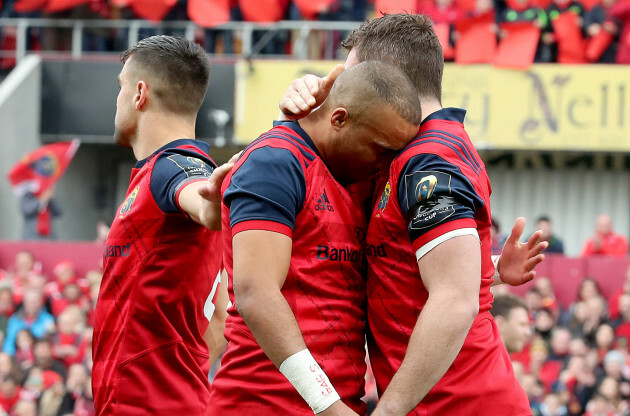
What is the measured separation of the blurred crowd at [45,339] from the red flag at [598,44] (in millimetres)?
7196

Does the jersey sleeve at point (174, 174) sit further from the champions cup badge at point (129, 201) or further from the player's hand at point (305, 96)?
the player's hand at point (305, 96)

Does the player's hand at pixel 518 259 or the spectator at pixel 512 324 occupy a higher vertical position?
the player's hand at pixel 518 259

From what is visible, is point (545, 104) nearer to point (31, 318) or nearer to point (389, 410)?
point (31, 318)

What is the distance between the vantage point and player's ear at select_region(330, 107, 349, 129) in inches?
121

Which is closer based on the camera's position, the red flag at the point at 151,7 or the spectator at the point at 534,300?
the spectator at the point at 534,300

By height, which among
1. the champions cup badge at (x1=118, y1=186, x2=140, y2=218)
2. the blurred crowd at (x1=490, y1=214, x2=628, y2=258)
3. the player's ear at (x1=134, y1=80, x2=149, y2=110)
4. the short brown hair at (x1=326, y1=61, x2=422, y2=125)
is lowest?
the blurred crowd at (x1=490, y1=214, x2=628, y2=258)

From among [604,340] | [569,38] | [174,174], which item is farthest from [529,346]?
[174,174]

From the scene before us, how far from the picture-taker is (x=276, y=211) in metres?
2.93

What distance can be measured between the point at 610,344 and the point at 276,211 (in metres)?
7.76

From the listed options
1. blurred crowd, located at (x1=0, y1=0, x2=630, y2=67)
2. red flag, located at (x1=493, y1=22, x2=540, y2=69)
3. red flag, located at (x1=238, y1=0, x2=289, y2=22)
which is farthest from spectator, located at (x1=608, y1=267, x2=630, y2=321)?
red flag, located at (x1=238, y1=0, x2=289, y2=22)

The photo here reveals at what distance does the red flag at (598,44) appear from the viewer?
1327 cm

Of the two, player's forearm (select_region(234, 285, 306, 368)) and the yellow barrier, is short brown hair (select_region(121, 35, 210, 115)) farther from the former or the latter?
Answer: the yellow barrier

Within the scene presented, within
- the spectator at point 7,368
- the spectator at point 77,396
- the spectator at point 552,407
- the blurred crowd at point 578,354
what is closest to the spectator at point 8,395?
the spectator at point 7,368

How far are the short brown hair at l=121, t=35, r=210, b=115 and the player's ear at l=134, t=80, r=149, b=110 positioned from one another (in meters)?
0.04
